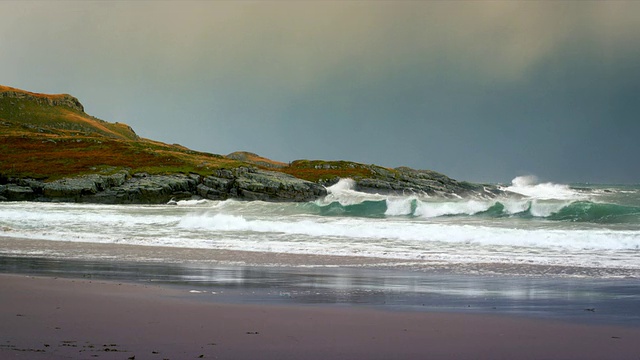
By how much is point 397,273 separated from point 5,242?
1582cm

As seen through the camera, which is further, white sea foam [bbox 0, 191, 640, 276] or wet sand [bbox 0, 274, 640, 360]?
white sea foam [bbox 0, 191, 640, 276]

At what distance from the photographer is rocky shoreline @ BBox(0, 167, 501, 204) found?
5347cm

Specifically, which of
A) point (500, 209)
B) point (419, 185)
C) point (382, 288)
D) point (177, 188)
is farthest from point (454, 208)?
Answer: point (382, 288)

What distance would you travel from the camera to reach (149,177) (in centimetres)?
5812

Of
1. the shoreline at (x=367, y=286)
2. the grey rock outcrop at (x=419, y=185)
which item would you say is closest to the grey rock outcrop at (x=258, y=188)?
the grey rock outcrop at (x=419, y=185)

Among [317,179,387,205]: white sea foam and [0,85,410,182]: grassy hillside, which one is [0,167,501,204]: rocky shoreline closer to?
[317,179,387,205]: white sea foam

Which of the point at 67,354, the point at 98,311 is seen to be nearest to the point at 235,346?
the point at 67,354

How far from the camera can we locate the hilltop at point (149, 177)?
5409cm

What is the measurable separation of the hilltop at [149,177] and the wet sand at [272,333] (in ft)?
150

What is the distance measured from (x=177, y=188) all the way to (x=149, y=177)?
4.09 meters

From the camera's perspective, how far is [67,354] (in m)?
6.68

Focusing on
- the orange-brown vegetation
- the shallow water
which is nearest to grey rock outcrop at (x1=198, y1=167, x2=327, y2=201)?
the orange-brown vegetation

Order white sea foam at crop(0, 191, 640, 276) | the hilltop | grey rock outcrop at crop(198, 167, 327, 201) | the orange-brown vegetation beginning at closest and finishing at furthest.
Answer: white sea foam at crop(0, 191, 640, 276), the hilltop, grey rock outcrop at crop(198, 167, 327, 201), the orange-brown vegetation

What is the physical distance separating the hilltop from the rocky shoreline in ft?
0.27
